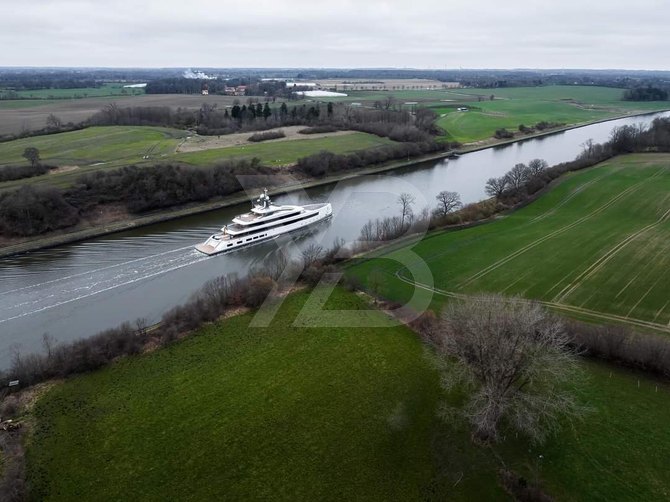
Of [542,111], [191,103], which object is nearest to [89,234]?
[191,103]

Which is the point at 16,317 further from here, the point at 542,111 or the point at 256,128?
the point at 542,111

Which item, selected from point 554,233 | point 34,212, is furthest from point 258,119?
point 554,233

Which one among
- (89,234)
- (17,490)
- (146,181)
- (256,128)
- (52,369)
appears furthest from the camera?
(256,128)

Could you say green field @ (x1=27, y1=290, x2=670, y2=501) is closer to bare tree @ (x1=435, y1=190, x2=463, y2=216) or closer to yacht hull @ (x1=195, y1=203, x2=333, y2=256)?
yacht hull @ (x1=195, y1=203, x2=333, y2=256)

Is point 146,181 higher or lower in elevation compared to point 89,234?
higher

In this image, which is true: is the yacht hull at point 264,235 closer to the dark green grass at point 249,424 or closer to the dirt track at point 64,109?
the dark green grass at point 249,424

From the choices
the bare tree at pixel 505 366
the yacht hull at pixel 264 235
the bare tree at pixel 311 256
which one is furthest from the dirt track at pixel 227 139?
the bare tree at pixel 505 366

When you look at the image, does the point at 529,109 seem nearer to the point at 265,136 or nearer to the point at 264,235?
the point at 265,136
